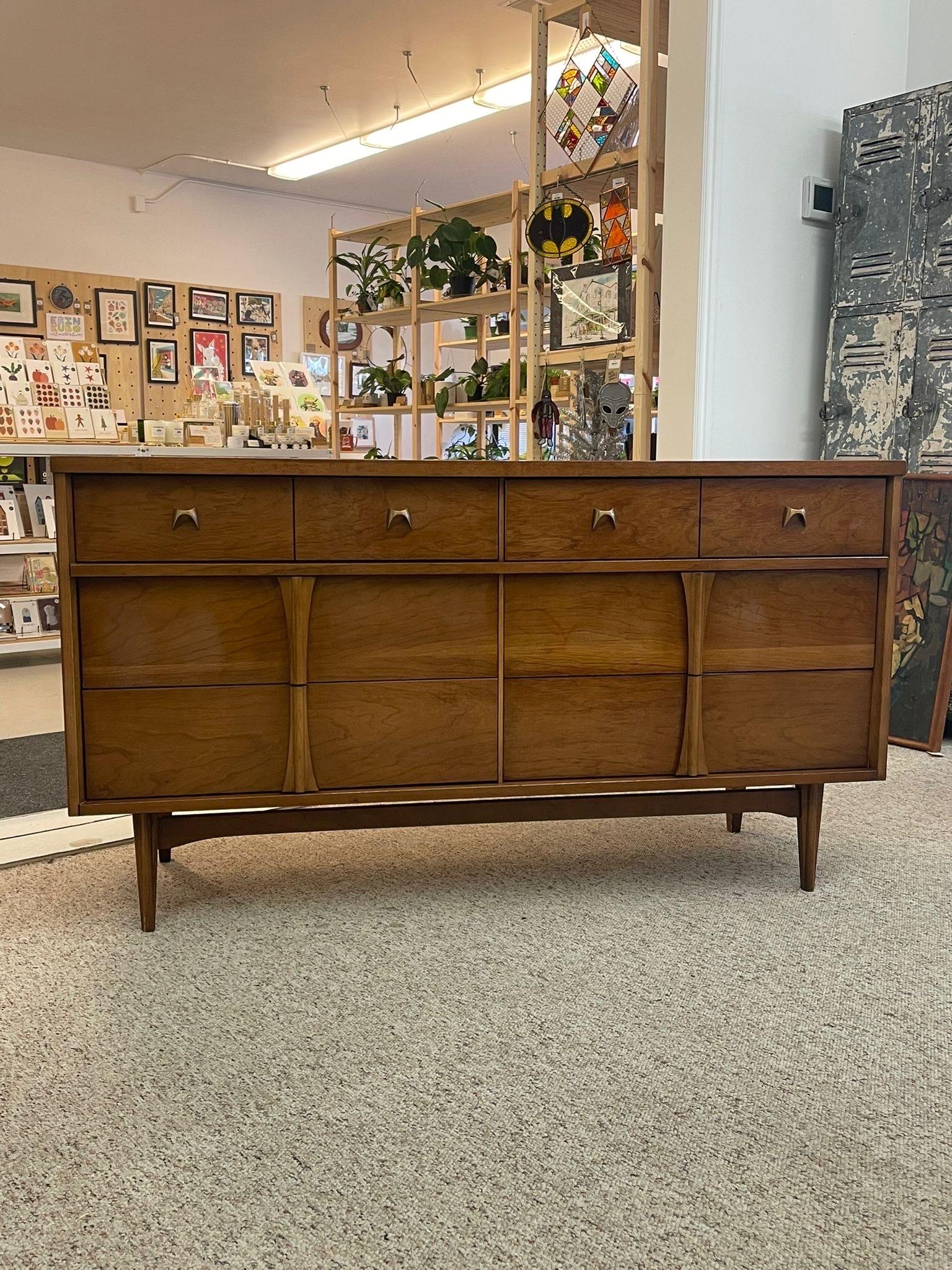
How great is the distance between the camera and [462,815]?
2.42 metres

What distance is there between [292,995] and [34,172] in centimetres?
856

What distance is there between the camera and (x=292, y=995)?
2.04 metres

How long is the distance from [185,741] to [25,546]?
372 centimetres

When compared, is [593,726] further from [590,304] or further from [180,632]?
[590,304]

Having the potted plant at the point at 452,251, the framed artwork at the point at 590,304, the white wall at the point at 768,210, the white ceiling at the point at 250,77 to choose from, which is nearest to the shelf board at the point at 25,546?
the potted plant at the point at 452,251

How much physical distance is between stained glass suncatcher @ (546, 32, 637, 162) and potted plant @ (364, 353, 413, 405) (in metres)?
3.55

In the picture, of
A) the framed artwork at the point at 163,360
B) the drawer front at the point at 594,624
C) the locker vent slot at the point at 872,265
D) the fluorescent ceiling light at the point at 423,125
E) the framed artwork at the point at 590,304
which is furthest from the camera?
the framed artwork at the point at 163,360

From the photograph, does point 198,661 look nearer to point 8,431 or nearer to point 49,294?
point 8,431

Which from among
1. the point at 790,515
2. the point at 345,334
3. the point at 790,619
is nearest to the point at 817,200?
the point at 790,515

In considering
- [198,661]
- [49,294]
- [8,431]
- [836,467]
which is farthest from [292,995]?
[49,294]

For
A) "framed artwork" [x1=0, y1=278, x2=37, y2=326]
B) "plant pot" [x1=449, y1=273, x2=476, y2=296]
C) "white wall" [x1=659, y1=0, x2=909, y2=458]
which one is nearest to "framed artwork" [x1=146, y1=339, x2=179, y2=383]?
"framed artwork" [x1=0, y1=278, x2=37, y2=326]

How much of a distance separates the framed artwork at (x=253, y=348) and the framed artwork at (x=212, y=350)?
0.16 metres

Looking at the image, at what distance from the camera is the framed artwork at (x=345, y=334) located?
1049 centimetres

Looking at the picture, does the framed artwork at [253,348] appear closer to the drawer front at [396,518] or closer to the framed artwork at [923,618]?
the framed artwork at [923,618]
